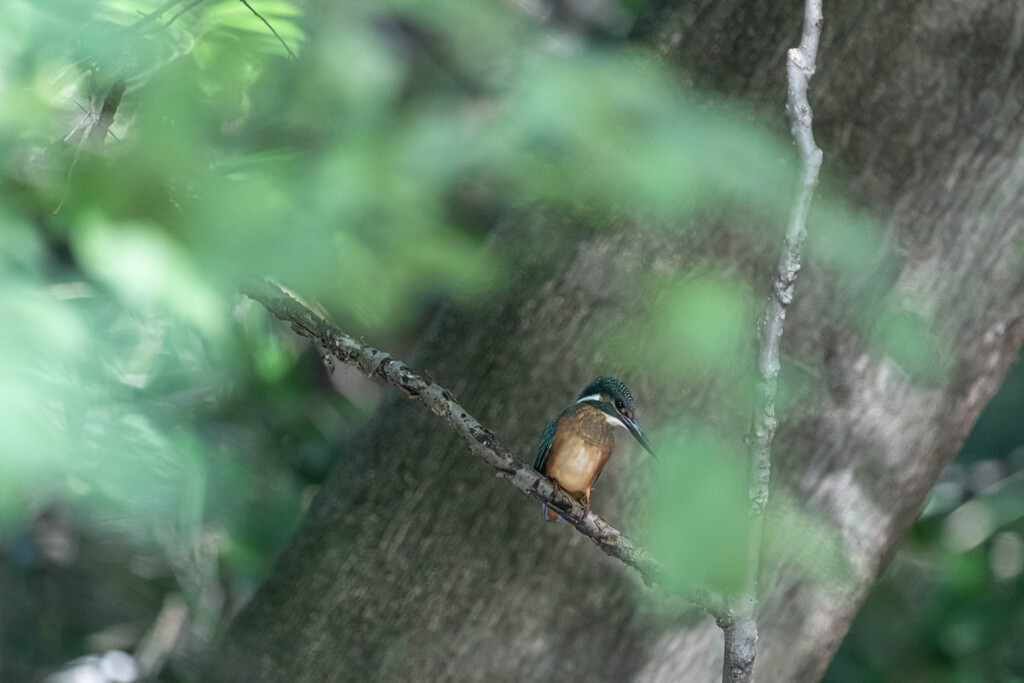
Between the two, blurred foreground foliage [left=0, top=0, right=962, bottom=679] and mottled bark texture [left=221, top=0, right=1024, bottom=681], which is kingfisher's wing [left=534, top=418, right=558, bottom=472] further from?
mottled bark texture [left=221, top=0, right=1024, bottom=681]

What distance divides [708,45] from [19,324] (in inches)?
46.8

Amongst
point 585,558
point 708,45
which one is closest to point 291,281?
point 585,558

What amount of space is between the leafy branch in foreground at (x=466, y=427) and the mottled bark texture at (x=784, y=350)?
0.47 metres

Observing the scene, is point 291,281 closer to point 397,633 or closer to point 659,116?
point 659,116

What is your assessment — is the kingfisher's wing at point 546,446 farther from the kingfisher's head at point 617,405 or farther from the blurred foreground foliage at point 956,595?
the blurred foreground foliage at point 956,595

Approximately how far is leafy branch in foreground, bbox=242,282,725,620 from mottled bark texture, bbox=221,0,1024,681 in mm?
467

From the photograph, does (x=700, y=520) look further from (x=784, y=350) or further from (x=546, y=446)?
(x=784, y=350)

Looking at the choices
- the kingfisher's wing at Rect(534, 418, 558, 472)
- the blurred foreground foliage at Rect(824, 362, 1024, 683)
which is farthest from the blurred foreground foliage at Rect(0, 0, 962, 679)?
the blurred foreground foliage at Rect(824, 362, 1024, 683)

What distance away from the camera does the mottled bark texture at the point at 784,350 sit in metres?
1.34

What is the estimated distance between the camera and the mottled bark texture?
1341mm

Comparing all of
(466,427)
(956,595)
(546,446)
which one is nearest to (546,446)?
(546,446)

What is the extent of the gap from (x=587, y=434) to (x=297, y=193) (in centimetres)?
46

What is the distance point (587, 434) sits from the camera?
79 centimetres

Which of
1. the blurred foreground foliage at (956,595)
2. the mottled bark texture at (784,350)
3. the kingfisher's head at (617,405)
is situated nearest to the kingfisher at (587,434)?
the kingfisher's head at (617,405)
